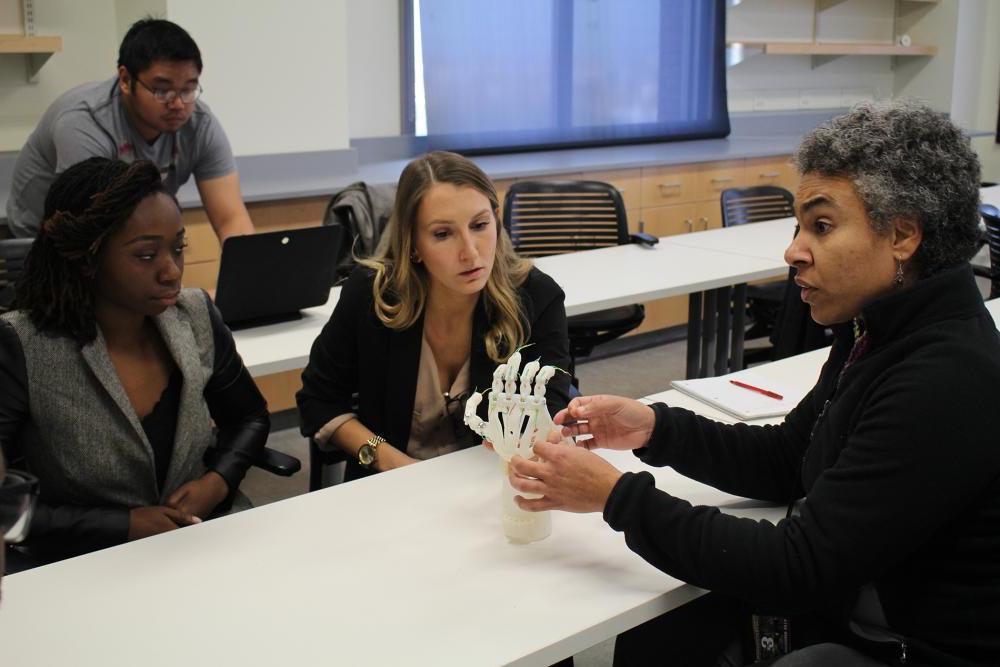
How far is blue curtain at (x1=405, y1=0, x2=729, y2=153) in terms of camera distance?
4.93m

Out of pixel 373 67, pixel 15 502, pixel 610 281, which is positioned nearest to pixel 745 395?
pixel 610 281

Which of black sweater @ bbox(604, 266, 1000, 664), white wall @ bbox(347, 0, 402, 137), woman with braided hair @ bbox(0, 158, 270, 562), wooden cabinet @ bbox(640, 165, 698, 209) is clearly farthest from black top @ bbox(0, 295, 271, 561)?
wooden cabinet @ bbox(640, 165, 698, 209)

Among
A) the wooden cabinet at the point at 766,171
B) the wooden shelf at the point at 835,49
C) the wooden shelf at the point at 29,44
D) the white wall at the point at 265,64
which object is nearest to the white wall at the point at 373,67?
the white wall at the point at 265,64

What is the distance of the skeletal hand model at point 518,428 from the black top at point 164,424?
0.66 m

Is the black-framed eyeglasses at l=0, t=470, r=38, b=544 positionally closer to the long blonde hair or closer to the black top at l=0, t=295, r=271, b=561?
the black top at l=0, t=295, r=271, b=561

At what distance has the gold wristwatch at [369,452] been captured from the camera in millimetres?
1934

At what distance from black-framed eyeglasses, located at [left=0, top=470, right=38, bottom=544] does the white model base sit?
774 millimetres

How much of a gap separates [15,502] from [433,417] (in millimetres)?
1288

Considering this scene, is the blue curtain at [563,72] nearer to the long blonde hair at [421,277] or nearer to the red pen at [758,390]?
the long blonde hair at [421,277]

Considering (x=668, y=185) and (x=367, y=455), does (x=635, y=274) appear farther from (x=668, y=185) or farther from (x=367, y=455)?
(x=668, y=185)

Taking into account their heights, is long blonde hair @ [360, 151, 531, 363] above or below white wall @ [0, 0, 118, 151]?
below

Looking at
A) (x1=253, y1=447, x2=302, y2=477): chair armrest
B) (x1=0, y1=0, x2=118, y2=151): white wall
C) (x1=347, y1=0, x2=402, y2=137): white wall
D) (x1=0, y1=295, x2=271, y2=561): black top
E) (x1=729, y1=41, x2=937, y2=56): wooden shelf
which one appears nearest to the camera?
(x1=0, y1=295, x2=271, y2=561): black top

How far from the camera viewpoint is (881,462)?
1.19m

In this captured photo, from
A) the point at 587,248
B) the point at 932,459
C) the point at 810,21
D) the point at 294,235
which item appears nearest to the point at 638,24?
the point at 810,21
